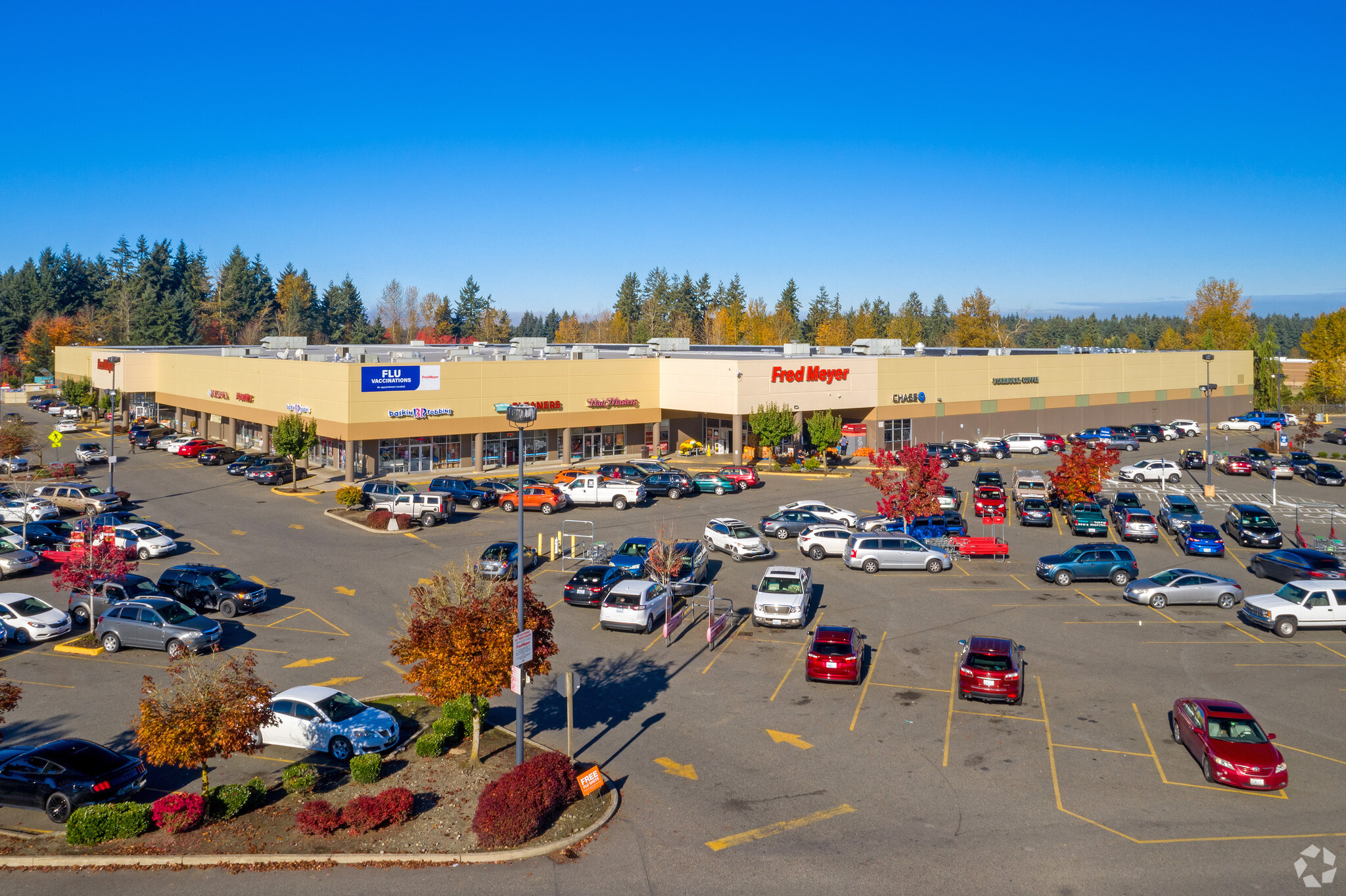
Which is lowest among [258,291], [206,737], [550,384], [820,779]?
[820,779]

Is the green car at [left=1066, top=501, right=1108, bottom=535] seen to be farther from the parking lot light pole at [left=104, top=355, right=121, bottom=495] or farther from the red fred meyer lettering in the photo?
the parking lot light pole at [left=104, top=355, right=121, bottom=495]

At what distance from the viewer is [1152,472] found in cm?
5744

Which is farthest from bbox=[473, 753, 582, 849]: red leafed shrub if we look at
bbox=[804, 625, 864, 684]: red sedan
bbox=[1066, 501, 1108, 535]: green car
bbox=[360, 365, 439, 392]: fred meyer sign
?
bbox=[360, 365, 439, 392]: fred meyer sign

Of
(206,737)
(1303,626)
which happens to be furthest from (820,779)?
(1303,626)

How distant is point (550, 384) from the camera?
207ft

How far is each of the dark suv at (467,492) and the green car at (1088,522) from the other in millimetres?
28533

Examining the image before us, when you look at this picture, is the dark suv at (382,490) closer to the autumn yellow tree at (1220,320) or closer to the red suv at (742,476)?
the red suv at (742,476)

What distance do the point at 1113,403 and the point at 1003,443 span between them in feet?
75.8

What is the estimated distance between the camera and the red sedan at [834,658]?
76.9ft

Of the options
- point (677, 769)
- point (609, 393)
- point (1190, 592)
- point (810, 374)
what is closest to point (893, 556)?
point (1190, 592)

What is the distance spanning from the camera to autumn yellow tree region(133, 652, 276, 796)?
1593cm

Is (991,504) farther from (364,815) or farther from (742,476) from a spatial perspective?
(364,815)

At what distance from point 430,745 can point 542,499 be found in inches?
1108

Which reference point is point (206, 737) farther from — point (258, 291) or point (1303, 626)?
point (258, 291)
